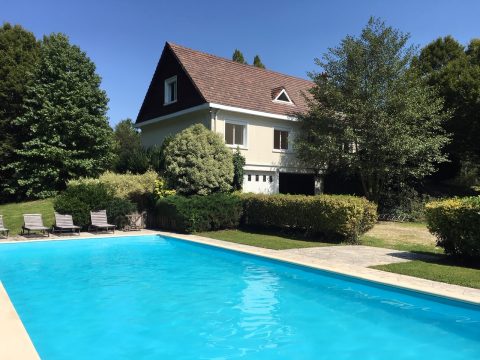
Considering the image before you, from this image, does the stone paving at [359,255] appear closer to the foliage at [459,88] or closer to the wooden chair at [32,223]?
the wooden chair at [32,223]

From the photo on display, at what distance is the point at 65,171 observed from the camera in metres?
25.2

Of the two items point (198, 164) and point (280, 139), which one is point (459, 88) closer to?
point (280, 139)

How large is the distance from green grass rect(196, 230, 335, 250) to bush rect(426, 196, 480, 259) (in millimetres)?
4099

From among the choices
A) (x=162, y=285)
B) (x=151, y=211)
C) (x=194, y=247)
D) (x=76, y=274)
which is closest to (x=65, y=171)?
(x=151, y=211)

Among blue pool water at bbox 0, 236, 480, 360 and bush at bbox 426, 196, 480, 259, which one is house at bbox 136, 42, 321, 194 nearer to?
blue pool water at bbox 0, 236, 480, 360

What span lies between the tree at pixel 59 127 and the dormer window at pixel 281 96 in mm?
11492

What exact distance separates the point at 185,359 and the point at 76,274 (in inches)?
240

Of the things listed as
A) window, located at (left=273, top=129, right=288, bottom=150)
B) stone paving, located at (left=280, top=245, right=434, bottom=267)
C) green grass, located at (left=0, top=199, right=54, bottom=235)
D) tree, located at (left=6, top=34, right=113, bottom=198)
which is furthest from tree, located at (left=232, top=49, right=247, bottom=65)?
stone paving, located at (left=280, top=245, right=434, bottom=267)

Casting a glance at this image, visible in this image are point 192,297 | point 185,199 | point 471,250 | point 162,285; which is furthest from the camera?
point 185,199

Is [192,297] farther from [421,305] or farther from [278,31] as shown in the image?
[278,31]

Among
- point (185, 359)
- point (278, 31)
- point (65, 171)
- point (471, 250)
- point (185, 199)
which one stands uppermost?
point (278, 31)

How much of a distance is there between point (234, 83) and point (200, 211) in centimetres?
1008

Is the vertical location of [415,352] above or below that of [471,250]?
below

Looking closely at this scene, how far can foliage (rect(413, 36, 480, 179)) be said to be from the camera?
2422 cm
